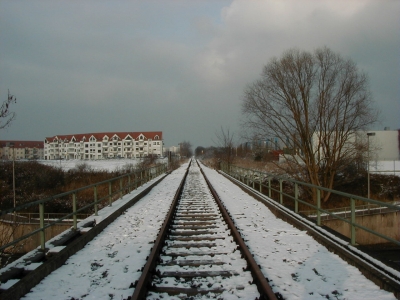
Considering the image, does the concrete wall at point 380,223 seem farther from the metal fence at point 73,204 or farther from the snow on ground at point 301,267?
the snow on ground at point 301,267

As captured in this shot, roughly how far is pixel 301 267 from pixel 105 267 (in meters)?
3.18

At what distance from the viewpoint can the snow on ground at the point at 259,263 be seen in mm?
4059

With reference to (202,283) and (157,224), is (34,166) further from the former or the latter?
(202,283)

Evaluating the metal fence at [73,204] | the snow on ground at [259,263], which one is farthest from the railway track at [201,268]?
the metal fence at [73,204]

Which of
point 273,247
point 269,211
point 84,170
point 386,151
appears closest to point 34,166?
point 84,170

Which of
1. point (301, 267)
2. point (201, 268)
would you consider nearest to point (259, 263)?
point (301, 267)

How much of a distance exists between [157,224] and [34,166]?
3203cm

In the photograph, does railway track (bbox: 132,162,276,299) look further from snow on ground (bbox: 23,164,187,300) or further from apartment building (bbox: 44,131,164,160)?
apartment building (bbox: 44,131,164,160)

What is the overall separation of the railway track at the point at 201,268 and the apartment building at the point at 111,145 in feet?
385

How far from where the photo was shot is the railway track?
406 cm

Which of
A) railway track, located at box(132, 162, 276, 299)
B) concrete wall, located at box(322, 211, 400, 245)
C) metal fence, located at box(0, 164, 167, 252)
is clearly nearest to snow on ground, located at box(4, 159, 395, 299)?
railway track, located at box(132, 162, 276, 299)

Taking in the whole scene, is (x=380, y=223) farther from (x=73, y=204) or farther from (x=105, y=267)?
(x=105, y=267)

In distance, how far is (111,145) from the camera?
12556cm

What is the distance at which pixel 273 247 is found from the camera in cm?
601
